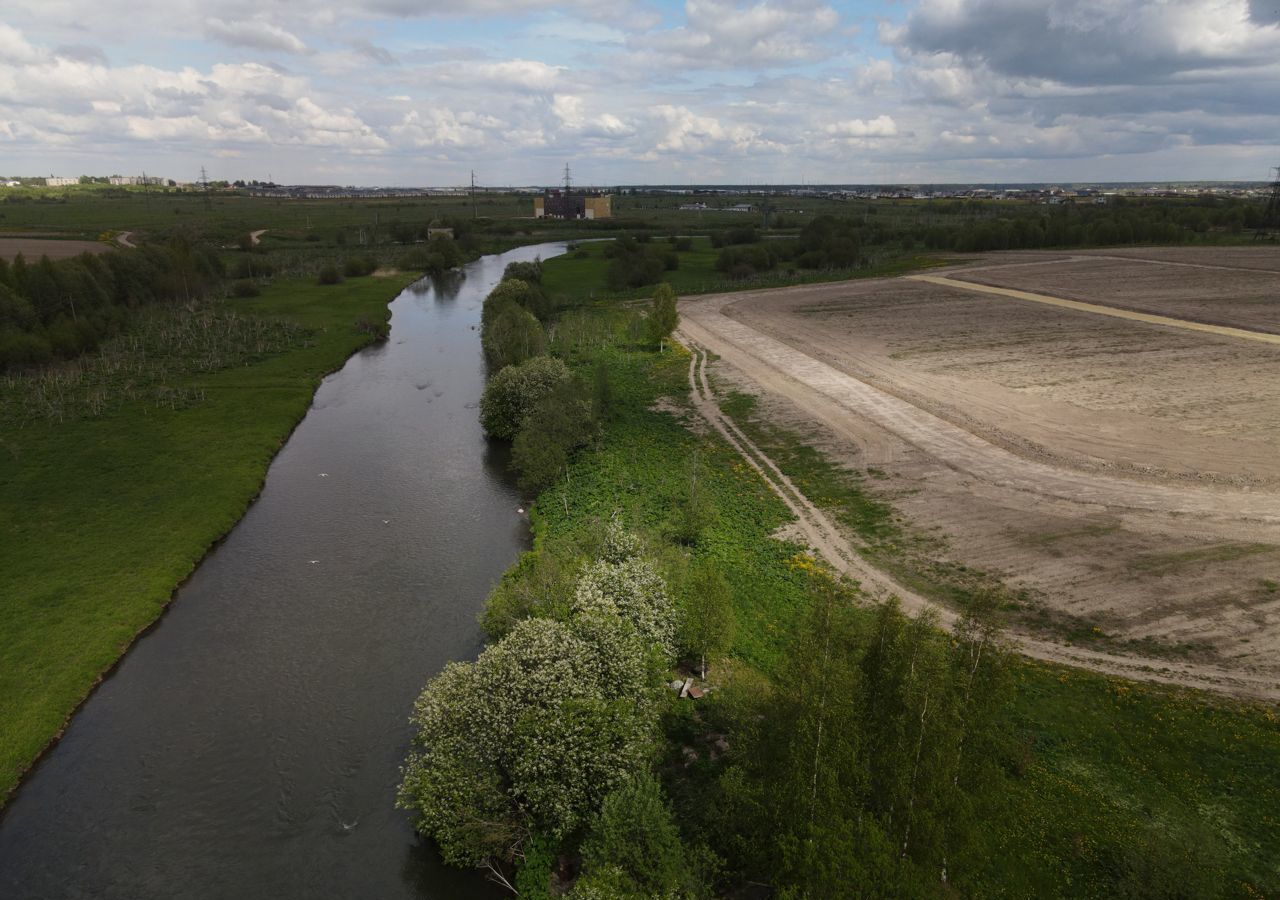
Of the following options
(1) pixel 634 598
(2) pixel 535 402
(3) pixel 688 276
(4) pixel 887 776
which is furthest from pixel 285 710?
(3) pixel 688 276

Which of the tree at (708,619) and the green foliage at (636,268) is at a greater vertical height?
the green foliage at (636,268)

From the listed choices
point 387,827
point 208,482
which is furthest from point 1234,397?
point 208,482

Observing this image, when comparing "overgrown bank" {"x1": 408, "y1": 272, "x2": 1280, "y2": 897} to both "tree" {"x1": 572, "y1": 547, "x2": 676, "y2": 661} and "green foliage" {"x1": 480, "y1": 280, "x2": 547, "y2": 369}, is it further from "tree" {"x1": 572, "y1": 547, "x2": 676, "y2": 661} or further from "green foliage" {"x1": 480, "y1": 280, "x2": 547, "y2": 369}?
"green foliage" {"x1": 480, "y1": 280, "x2": 547, "y2": 369}

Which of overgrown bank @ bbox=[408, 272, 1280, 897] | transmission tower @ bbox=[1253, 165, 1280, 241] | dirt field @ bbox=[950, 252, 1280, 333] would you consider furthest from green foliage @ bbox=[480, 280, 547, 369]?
transmission tower @ bbox=[1253, 165, 1280, 241]

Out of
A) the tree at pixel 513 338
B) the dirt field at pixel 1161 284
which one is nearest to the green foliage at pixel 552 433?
the tree at pixel 513 338

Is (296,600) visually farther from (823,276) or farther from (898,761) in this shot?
(823,276)

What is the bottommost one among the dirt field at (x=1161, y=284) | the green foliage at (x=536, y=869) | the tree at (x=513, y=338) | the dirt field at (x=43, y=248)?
the green foliage at (x=536, y=869)

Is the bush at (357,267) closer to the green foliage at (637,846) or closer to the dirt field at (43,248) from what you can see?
the dirt field at (43,248)
